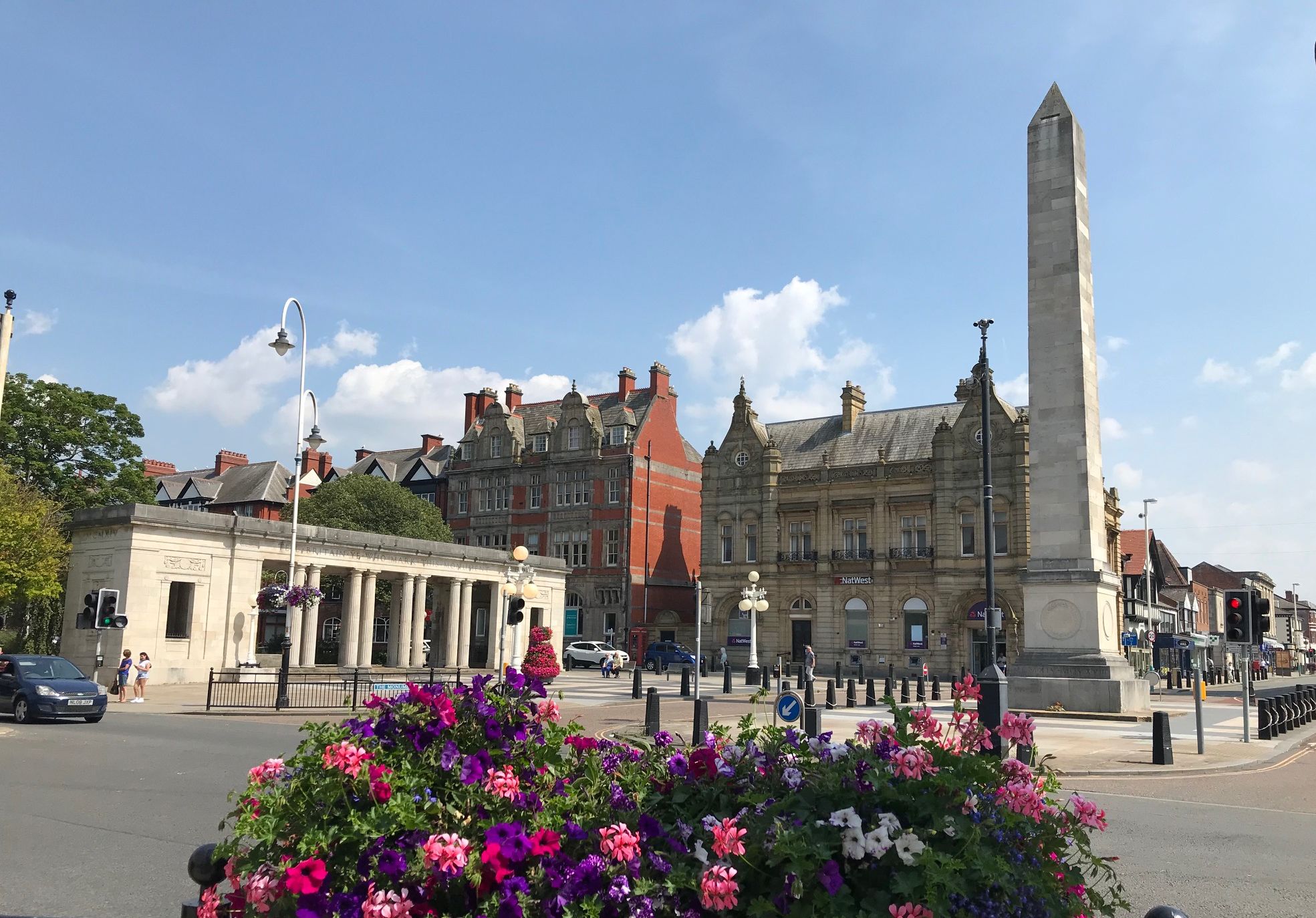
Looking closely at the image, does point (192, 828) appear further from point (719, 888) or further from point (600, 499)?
point (600, 499)

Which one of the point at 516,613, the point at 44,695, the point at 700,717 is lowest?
the point at 44,695

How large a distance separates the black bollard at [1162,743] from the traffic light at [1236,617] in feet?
16.9

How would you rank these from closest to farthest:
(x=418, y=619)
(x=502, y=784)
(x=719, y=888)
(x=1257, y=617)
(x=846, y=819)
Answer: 1. (x=719, y=888)
2. (x=846, y=819)
3. (x=502, y=784)
4. (x=1257, y=617)
5. (x=418, y=619)

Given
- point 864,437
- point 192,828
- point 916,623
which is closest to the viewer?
point 192,828

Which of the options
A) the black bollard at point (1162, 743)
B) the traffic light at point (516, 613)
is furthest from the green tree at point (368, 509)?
the black bollard at point (1162, 743)

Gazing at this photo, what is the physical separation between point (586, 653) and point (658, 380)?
21.7 metres

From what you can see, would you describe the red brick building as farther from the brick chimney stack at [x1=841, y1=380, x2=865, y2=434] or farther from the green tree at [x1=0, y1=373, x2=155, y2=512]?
the green tree at [x1=0, y1=373, x2=155, y2=512]

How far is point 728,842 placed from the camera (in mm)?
3580

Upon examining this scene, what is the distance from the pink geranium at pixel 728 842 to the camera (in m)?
3.57

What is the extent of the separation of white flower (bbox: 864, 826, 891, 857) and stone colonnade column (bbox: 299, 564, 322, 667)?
4153 centimetres

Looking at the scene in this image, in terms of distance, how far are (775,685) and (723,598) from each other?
62.6 ft

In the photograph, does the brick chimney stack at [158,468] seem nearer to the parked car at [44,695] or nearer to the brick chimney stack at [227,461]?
the brick chimney stack at [227,461]

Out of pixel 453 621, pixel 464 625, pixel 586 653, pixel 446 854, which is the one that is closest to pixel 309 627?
pixel 453 621

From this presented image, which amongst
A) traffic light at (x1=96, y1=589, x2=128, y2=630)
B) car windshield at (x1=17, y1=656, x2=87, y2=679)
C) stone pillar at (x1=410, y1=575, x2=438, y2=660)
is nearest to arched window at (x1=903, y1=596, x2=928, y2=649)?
stone pillar at (x1=410, y1=575, x2=438, y2=660)
